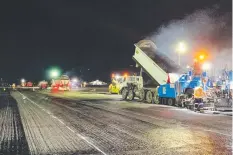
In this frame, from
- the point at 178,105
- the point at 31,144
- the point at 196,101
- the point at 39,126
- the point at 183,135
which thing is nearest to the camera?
the point at 31,144

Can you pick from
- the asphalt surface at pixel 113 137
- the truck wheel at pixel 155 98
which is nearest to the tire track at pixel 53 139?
the asphalt surface at pixel 113 137

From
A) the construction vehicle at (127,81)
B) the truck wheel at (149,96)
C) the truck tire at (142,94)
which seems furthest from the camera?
the construction vehicle at (127,81)

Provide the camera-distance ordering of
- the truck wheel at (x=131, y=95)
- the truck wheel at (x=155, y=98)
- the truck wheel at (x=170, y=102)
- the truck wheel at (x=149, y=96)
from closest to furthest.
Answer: the truck wheel at (x=170, y=102) < the truck wheel at (x=155, y=98) < the truck wheel at (x=149, y=96) < the truck wheel at (x=131, y=95)

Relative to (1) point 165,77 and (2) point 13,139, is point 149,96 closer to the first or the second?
(1) point 165,77

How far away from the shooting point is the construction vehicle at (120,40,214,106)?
66.5 ft

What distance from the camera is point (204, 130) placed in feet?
35.9

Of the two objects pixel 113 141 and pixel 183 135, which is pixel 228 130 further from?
pixel 113 141

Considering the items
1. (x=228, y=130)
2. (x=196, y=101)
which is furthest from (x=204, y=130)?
(x=196, y=101)

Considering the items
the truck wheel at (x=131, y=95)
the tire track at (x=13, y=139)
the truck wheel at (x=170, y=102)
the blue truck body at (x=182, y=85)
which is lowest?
the tire track at (x=13, y=139)

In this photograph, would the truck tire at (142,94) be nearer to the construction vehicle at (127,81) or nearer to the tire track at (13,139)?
the construction vehicle at (127,81)

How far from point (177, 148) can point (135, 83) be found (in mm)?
19854

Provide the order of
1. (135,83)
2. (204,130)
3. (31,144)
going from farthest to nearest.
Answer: (135,83) < (204,130) < (31,144)

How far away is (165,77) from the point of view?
22.4 meters

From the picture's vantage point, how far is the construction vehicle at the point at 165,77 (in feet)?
66.5
